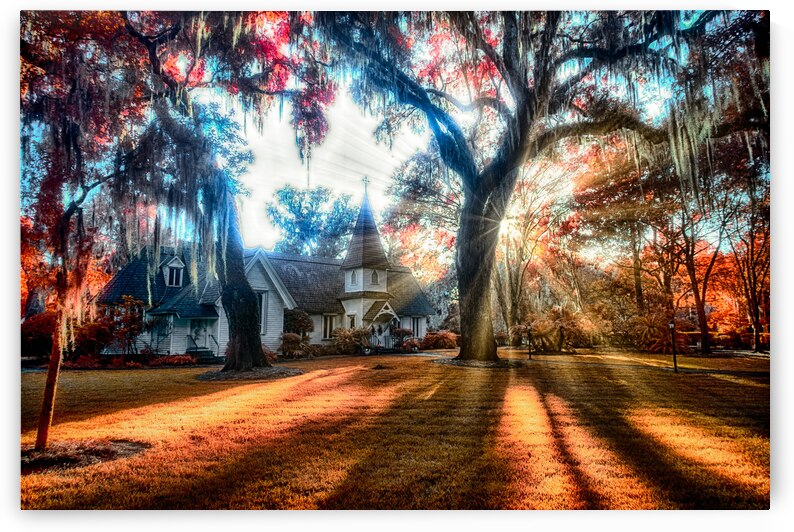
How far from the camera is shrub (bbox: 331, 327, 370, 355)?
129 inches

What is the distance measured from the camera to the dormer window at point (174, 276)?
2.85m

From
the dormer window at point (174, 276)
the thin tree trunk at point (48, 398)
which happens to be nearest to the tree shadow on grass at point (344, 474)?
the thin tree trunk at point (48, 398)

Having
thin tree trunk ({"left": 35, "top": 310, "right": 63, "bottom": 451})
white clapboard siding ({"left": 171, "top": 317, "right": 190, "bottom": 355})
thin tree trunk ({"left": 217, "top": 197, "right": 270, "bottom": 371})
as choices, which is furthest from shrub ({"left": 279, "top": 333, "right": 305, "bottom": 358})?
thin tree trunk ({"left": 35, "top": 310, "right": 63, "bottom": 451})

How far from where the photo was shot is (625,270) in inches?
117

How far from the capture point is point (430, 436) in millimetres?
2396

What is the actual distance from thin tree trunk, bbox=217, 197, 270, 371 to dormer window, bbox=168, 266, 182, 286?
10.7 inches

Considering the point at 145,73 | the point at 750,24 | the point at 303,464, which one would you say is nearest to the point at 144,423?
the point at 303,464

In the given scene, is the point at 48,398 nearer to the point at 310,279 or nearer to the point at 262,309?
the point at 262,309

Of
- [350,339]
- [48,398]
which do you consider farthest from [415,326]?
[48,398]

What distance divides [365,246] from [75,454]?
214cm

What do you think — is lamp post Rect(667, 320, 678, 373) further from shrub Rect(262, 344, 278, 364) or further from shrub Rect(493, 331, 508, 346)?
shrub Rect(262, 344, 278, 364)

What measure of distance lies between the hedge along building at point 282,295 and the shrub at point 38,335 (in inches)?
11.4

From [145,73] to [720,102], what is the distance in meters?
3.84

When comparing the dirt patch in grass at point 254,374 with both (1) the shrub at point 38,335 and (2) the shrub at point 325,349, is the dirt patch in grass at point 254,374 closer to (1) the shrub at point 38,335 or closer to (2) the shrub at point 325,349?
(2) the shrub at point 325,349
